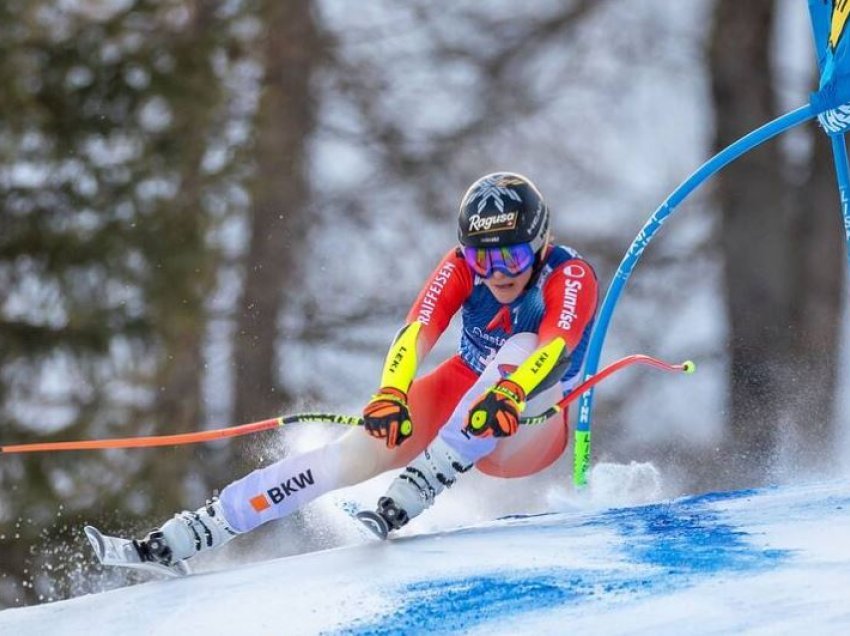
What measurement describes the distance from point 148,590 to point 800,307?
8.51 meters

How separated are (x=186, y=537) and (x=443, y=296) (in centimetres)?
131

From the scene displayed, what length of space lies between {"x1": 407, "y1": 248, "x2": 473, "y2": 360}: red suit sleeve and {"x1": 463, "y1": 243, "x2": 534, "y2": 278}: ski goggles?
0.70 ft

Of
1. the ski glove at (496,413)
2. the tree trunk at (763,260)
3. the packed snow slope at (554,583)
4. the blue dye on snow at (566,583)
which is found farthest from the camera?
the tree trunk at (763,260)

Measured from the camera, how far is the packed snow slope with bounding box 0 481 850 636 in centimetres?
411

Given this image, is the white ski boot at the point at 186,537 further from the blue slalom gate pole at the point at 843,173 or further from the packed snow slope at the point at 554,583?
the blue slalom gate pole at the point at 843,173

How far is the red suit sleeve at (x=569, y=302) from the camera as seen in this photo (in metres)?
5.48

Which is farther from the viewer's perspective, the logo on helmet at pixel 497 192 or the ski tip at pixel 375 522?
the logo on helmet at pixel 497 192

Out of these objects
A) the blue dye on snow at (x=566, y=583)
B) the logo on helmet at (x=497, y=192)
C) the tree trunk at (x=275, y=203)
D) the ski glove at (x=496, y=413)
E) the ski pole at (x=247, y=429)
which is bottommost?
the blue dye on snow at (x=566, y=583)

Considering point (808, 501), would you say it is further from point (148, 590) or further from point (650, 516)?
point (148, 590)

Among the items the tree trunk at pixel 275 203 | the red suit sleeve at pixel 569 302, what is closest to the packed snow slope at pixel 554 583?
the red suit sleeve at pixel 569 302

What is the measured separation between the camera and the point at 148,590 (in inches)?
202

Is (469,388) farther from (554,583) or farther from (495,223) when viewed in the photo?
(554,583)

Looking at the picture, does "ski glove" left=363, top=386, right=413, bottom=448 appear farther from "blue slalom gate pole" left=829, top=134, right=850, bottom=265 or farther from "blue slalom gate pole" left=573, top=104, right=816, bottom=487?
"blue slalom gate pole" left=829, top=134, right=850, bottom=265

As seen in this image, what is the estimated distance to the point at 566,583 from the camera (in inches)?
176
